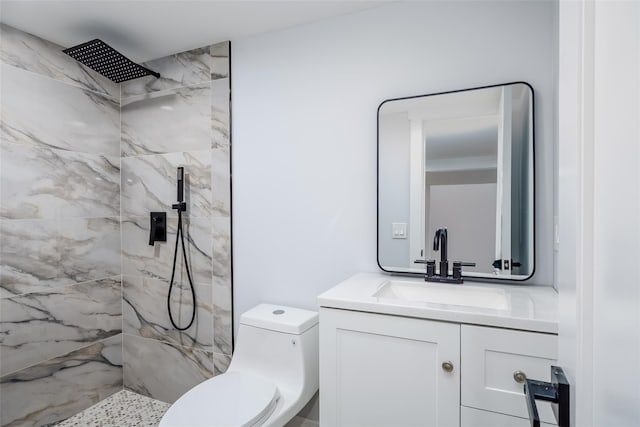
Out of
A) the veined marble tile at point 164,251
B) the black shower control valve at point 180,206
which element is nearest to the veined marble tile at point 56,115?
the veined marble tile at point 164,251

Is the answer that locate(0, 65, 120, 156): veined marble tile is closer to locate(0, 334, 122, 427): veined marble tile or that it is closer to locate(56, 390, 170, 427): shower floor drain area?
locate(0, 334, 122, 427): veined marble tile

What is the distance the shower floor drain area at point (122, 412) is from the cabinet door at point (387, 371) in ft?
4.66

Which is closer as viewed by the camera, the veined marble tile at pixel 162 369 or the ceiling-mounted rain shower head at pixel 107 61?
the ceiling-mounted rain shower head at pixel 107 61

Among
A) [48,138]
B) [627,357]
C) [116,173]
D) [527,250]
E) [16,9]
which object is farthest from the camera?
[116,173]

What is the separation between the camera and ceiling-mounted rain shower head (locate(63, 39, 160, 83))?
188cm

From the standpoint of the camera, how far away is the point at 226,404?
4.66 ft

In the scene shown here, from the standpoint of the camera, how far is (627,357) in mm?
315

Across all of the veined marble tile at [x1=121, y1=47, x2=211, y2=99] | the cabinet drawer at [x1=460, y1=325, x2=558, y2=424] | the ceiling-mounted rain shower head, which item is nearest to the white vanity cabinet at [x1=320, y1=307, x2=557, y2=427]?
the cabinet drawer at [x1=460, y1=325, x2=558, y2=424]

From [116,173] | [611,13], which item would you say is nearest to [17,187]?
[116,173]

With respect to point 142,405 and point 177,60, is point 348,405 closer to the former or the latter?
point 142,405

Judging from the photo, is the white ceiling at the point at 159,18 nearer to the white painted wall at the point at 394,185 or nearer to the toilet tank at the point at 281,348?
the white painted wall at the point at 394,185

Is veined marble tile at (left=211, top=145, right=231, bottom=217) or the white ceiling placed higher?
the white ceiling

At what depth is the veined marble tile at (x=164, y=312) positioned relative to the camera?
86.2 inches

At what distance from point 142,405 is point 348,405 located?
169 cm
